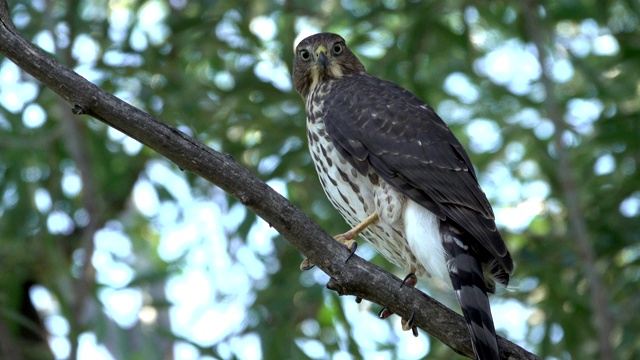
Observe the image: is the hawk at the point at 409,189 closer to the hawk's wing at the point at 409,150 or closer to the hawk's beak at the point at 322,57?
the hawk's wing at the point at 409,150

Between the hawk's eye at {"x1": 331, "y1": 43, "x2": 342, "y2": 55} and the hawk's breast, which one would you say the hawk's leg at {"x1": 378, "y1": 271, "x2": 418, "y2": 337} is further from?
the hawk's eye at {"x1": 331, "y1": 43, "x2": 342, "y2": 55}

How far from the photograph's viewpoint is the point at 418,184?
4.49 metres

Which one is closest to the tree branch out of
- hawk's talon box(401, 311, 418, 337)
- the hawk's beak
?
hawk's talon box(401, 311, 418, 337)

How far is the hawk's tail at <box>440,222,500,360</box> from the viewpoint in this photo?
387 centimetres

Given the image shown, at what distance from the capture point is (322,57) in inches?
213

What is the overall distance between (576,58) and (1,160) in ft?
13.3

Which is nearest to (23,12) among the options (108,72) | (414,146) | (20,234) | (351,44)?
(108,72)

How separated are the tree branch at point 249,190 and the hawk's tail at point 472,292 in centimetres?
8

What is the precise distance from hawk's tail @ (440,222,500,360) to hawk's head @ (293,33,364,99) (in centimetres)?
137

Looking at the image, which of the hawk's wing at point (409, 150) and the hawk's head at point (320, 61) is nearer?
the hawk's wing at point (409, 150)

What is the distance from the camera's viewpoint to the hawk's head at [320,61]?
5422 mm

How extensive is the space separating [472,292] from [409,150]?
2.95 feet

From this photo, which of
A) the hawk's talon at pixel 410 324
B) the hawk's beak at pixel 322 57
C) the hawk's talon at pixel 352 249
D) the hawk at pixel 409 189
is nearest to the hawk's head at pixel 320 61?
the hawk's beak at pixel 322 57

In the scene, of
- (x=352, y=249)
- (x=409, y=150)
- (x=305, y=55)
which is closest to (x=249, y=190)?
(x=352, y=249)
